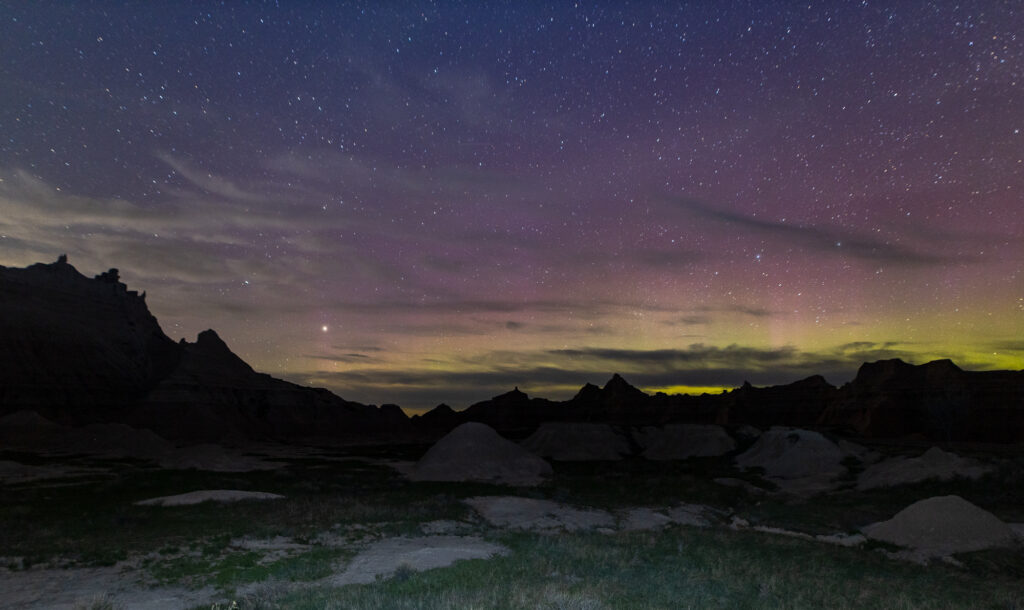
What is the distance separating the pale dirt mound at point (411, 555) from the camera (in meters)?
18.3

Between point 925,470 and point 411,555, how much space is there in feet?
183

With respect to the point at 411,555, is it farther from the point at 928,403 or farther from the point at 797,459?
the point at 928,403

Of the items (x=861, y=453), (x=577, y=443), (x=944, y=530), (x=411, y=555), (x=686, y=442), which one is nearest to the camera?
(x=411, y=555)

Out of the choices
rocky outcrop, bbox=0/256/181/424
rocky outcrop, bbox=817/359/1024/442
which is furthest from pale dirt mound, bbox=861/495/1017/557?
rocky outcrop, bbox=0/256/181/424

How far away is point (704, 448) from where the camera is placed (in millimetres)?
104562

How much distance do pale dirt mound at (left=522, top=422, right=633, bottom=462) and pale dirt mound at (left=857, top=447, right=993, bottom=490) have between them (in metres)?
46.7

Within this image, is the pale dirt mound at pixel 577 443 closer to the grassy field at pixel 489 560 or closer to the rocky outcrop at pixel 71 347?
the grassy field at pixel 489 560

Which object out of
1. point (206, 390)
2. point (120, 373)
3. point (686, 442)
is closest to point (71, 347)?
point (120, 373)

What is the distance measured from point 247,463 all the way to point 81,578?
6343 centimetres

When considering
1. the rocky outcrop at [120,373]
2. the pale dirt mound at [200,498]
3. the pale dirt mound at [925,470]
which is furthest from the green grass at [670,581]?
the rocky outcrop at [120,373]

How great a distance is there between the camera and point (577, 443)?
107 metres

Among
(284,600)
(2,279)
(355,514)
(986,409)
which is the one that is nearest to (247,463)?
(355,514)

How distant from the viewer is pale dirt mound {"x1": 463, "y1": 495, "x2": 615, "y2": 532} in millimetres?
31844

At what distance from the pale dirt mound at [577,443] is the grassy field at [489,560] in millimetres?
59931
